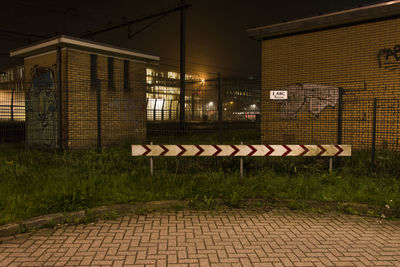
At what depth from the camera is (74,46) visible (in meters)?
11.5

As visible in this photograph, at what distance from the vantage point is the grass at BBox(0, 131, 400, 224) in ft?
17.8

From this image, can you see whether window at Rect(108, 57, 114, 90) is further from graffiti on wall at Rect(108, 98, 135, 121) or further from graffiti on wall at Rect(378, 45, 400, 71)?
graffiti on wall at Rect(378, 45, 400, 71)

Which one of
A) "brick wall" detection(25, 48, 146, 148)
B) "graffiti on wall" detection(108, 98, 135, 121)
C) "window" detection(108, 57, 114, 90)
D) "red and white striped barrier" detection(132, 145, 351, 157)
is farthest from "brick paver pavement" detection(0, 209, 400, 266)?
"window" detection(108, 57, 114, 90)

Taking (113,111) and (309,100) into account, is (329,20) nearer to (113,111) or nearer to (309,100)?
(309,100)

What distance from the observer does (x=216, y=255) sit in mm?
3643

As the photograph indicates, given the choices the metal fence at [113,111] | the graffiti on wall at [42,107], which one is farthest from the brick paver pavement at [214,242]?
the graffiti on wall at [42,107]

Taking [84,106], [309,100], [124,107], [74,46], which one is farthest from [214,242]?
[74,46]

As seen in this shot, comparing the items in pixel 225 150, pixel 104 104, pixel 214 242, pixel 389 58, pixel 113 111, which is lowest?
pixel 214 242

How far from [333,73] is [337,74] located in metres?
0.15

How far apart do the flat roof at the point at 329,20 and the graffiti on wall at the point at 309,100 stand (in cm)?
215

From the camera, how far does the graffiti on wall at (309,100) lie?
36.9 ft

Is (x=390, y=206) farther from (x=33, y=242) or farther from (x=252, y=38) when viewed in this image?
(x=252, y=38)

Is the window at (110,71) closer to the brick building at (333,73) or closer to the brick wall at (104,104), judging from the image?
the brick wall at (104,104)

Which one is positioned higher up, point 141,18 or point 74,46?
point 141,18
